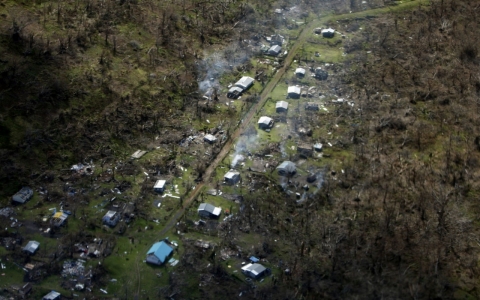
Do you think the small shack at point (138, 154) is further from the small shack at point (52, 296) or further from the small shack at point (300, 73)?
the small shack at point (300, 73)

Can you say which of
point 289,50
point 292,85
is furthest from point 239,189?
point 289,50

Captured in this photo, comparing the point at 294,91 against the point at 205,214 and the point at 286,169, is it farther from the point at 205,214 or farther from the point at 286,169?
the point at 205,214

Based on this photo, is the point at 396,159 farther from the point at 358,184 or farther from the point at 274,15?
the point at 274,15

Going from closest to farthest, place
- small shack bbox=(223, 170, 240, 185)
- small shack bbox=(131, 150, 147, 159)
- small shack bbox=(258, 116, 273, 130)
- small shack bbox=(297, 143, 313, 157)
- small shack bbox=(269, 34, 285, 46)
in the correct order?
small shack bbox=(223, 170, 240, 185) < small shack bbox=(131, 150, 147, 159) < small shack bbox=(297, 143, 313, 157) < small shack bbox=(258, 116, 273, 130) < small shack bbox=(269, 34, 285, 46)

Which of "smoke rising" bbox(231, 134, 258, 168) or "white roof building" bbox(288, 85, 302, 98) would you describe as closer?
"smoke rising" bbox(231, 134, 258, 168)

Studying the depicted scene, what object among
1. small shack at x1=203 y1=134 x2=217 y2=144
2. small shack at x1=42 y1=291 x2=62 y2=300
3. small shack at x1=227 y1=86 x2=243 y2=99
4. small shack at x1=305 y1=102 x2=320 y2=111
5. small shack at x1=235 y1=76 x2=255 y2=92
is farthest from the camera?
small shack at x1=235 y1=76 x2=255 y2=92

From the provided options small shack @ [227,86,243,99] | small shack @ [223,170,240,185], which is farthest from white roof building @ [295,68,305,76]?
small shack @ [223,170,240,185]

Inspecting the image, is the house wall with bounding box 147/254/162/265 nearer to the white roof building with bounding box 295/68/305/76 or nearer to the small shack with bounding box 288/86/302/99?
the small shack with bounding box 288/86/302/99
